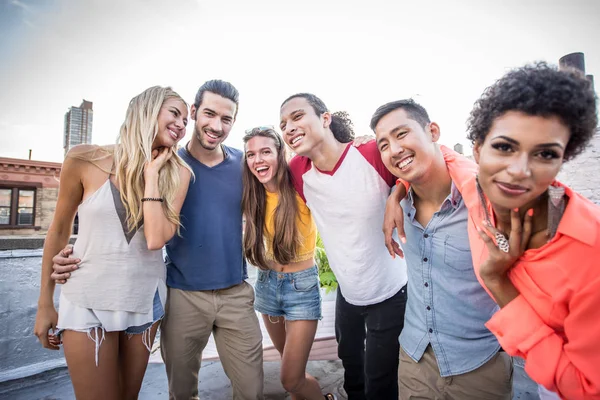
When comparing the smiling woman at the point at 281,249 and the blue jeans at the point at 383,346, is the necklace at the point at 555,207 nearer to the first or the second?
the blue jeans at the point at 383,346

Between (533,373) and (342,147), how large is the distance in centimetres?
192

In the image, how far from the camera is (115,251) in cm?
186

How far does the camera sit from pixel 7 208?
1451 cm

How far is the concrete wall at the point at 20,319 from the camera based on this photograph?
3678mm

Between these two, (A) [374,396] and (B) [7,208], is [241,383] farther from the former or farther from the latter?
(B) [7,208]

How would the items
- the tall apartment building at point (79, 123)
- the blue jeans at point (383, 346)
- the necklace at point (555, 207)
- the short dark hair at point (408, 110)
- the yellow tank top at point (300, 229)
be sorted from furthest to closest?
the tall apartment building at point (79, 123) < the yellow tank top at point (300, 229) < the blue jeans at point (383, 346) < the short dark hair at point (408, 110) < the necklace at point (555, 207)

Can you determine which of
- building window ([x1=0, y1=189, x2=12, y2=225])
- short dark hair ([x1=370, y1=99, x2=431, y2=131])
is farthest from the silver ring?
building window ([x1=0, y1=189, x2=12, y2=225])

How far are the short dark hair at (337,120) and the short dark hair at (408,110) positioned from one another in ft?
2.36

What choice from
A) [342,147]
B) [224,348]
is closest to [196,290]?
[224,348]

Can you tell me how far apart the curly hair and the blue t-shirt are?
6.33 feet

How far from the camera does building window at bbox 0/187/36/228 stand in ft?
47.3

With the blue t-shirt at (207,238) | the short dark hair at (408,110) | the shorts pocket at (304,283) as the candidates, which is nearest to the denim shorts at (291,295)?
the shorts pocket at (304,283)

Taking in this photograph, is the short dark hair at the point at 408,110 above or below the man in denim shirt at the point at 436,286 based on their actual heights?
above

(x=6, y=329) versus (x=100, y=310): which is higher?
(x=100, y=310)
